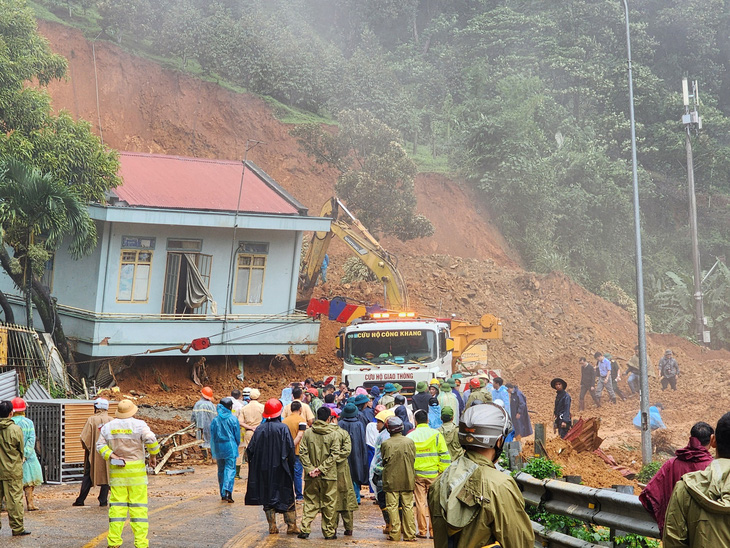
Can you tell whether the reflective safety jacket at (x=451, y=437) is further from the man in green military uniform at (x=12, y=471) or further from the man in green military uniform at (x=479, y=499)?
the man in green military uniform at (x=479, y=499)

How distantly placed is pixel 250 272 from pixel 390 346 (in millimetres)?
8928

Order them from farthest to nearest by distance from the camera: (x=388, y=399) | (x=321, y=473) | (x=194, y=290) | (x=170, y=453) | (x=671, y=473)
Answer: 1. (x=194, y=290)
2. (x=170, y=453)
3. (x=388, y=399)
4. (x=321, y=473)
5. (x=671, y=473)

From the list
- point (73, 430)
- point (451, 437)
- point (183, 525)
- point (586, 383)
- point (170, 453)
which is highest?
point (586, 383)

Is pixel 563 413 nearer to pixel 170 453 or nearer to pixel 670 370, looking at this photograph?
pixel 170 453

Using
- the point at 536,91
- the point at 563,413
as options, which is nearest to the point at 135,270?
the point at 563,413

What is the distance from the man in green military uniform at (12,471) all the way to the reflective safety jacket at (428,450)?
4.47 metres

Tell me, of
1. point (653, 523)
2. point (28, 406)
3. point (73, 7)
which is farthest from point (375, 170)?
point (653, 523)

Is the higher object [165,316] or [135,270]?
[135,270]

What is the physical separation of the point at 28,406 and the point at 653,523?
12.6 meters

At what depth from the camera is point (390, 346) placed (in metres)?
22.0

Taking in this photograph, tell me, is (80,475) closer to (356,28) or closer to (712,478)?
(712,478)

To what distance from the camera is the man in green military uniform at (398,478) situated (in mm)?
10648

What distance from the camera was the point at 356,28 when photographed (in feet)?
202

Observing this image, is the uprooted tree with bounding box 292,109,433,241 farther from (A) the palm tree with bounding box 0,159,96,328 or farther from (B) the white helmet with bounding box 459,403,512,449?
(B) the white helmet with bounding box 459,403,512,449
